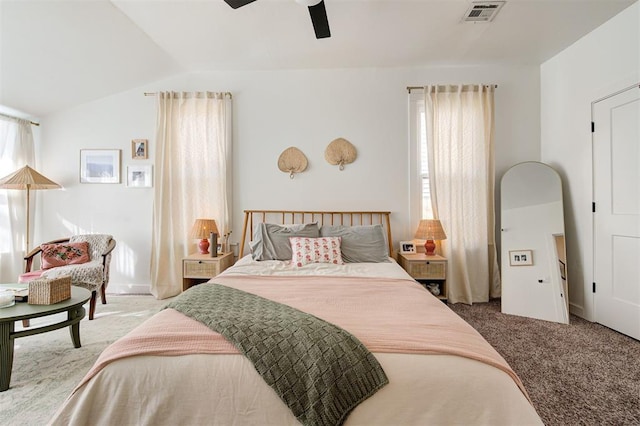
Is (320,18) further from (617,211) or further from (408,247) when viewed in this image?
(617,211)

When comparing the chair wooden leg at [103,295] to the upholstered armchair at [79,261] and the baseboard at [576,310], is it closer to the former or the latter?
the upholstered armchair at [79,261]

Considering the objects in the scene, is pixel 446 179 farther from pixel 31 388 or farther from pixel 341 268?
pixel 31 388

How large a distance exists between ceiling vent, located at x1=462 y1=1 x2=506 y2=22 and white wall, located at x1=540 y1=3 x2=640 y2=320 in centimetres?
117

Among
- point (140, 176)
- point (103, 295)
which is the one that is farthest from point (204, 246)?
point (140, 176)

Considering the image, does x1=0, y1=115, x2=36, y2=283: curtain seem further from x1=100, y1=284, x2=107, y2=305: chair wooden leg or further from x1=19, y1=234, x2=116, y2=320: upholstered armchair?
x1=100, y1=284, x2=107, y2=305: chair wooden leg

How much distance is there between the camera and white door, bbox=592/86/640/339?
8.57 feet

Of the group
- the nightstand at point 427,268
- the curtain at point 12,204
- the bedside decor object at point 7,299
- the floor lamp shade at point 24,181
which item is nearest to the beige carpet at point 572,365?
the nightstand at point 427,268

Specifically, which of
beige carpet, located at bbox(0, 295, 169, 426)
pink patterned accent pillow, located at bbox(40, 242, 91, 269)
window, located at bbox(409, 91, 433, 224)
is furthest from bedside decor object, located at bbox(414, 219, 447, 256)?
pink patterned accent pillow, located at bbox(40, 242, 91, 269)

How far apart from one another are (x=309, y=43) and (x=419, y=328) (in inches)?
119

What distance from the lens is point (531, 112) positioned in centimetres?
368

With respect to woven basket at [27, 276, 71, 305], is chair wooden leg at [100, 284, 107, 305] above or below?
below

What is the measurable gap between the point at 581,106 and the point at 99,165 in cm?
578

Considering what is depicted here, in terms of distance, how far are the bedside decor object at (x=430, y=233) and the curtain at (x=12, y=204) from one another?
16.1ft

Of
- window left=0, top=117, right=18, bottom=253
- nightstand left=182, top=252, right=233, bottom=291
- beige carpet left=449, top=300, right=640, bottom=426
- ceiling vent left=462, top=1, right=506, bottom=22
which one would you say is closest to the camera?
beige carpet left=449, top=300, right=640, bottom=426
